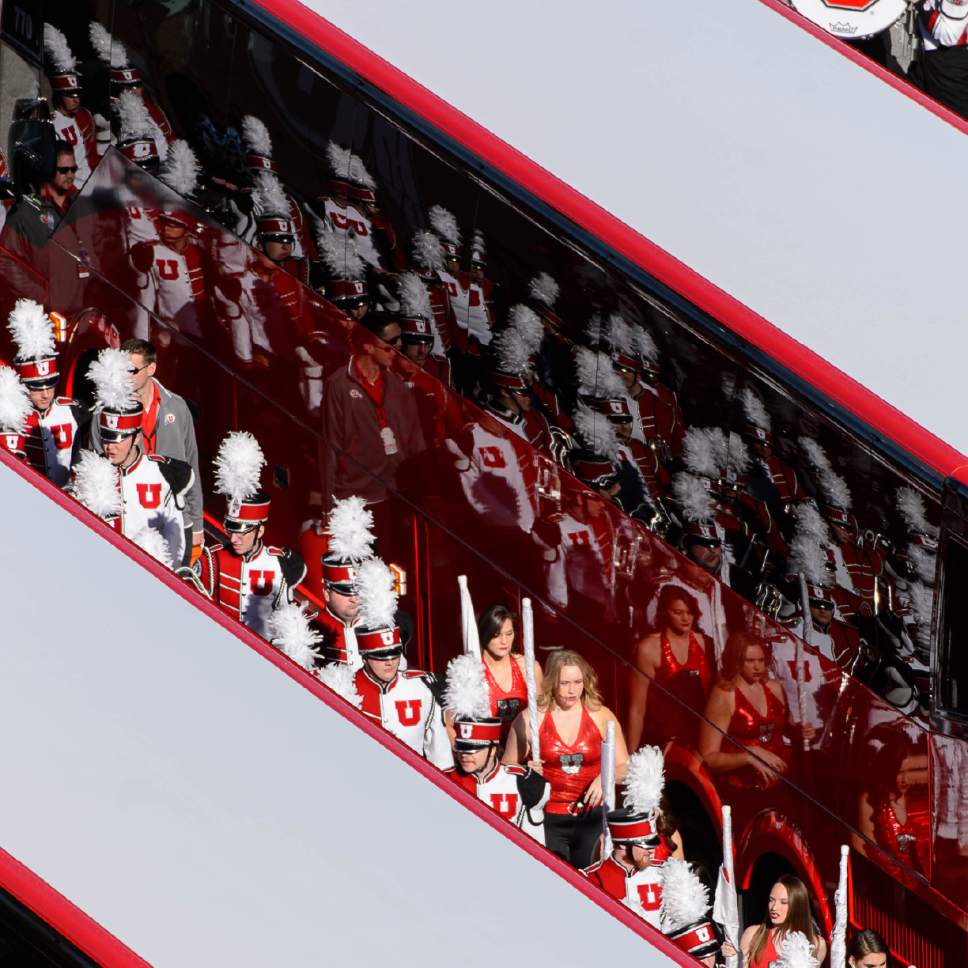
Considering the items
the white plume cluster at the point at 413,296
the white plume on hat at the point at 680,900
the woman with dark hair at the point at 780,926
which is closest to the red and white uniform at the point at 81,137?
the white plume cluster at the point at 413,296

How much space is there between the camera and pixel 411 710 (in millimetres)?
1912

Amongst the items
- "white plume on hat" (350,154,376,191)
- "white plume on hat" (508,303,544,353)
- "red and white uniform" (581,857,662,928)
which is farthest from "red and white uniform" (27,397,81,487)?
"red and white uniform" (581,857,662,928)

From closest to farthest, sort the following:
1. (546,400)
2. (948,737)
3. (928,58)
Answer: (948,737), (546,400), (928,58)

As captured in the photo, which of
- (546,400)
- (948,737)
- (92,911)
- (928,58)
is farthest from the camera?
(928,58)

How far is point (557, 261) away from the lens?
1.83 meters

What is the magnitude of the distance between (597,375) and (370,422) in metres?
0.33

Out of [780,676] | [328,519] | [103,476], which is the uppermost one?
[780,676]

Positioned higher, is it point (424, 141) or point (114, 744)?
point (424, 141)

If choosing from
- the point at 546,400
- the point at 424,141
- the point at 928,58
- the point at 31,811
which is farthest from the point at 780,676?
the point at 928,58

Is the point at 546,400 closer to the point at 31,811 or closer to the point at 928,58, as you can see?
the point at 31,811

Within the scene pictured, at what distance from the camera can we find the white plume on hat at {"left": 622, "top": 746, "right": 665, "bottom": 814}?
1.92 meters

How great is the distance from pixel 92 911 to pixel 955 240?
4.61 feet

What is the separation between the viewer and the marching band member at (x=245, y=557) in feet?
6.44

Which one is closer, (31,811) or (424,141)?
(31,811)
